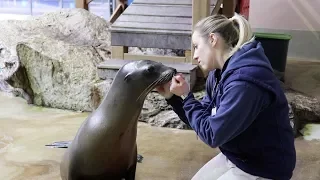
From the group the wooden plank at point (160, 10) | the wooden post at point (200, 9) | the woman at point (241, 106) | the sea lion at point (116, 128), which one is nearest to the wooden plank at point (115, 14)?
the wooden plank at point (160, 10)

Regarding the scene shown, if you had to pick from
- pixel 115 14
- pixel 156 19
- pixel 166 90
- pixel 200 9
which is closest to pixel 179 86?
pixel 166 90

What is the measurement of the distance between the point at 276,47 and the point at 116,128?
2.73m

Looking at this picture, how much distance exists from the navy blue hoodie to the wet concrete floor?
1.05 m

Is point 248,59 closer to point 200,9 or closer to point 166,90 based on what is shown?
point 166,90

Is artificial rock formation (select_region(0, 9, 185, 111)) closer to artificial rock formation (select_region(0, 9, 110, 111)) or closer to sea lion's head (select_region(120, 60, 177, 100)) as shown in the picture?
artificial rock formation (select_region(0, 9, 110, 111))

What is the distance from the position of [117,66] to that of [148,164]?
3.98ft

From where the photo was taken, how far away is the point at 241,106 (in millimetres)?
1708

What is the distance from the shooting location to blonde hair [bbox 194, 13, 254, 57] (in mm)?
1861

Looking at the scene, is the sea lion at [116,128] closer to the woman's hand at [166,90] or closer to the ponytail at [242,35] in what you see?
the woman's hand at [166,90]

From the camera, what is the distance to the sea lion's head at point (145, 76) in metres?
2.02

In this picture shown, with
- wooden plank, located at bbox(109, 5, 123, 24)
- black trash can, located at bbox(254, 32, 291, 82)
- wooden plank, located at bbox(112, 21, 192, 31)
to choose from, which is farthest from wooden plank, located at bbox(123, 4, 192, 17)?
wooden plank, located at bbox(109, 5, 123, 24)

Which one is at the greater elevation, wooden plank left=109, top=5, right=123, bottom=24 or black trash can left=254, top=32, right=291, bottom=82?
wooden plank left=109, top=5, right=123, bottom=24

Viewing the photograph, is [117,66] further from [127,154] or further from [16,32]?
[127,154]

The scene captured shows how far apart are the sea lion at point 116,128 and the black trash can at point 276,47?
8.23 feet
